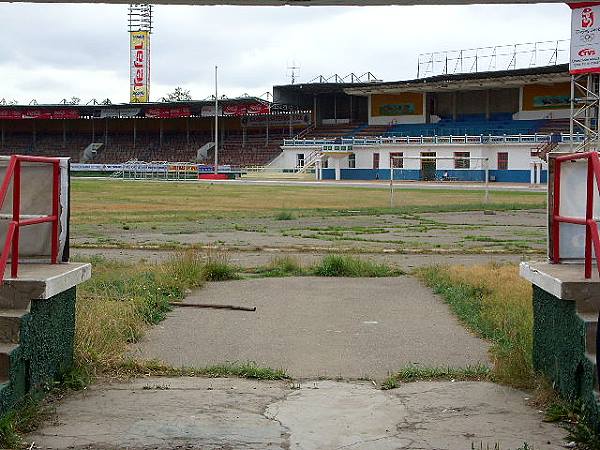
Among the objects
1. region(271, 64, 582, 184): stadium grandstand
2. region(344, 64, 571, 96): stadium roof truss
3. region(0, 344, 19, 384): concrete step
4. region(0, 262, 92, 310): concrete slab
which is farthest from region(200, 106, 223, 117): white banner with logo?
region(0, 344, 19, 384): concrete step

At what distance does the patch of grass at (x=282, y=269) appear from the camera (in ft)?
52.6

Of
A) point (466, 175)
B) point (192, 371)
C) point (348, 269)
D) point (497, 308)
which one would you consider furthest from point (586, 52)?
point (466, 175)

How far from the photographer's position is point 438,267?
1622cm

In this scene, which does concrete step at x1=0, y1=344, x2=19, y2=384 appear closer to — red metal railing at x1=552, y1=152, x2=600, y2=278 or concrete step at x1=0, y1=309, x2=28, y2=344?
concrete step at x1=0, y1=309, x2=28, y2=344

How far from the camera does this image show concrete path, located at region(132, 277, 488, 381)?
894 centimetres

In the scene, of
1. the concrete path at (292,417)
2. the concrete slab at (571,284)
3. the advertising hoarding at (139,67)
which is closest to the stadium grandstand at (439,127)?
the advertising hoarding at (139,67)

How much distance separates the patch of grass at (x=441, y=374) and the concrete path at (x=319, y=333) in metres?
0.21

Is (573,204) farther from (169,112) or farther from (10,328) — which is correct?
(169,112)

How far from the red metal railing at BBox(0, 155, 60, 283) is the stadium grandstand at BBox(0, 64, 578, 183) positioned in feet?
199

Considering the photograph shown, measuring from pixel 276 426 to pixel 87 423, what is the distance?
135cm

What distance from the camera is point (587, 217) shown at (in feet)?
22.5

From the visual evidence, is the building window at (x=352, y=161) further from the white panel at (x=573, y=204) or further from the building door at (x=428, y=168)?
the white panel at (x=573, y=204)

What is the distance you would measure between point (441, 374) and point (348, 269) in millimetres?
7999

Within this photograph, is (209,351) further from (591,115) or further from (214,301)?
(591,115)
